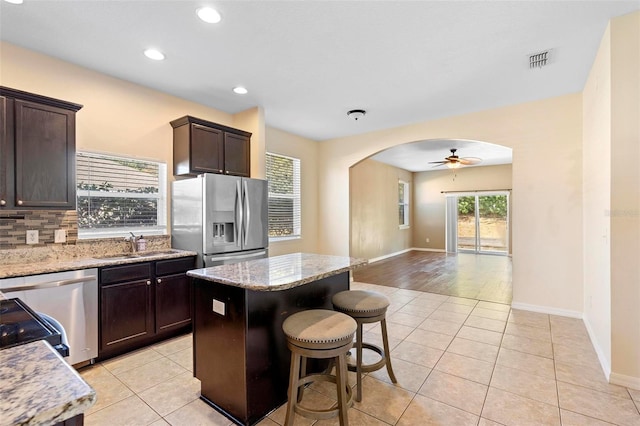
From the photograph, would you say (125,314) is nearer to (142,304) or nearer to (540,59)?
(142,304)

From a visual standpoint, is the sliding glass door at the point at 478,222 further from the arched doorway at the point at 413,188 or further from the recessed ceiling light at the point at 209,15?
the recessed ceiling light at the point at 209,15

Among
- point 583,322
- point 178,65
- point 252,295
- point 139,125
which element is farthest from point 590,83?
point 139,125

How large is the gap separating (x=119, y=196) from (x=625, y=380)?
484 cm

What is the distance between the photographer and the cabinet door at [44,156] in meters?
2.42

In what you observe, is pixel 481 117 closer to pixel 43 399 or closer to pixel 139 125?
pixel 139 125

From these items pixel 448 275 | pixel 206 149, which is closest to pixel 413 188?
pixel 448 275

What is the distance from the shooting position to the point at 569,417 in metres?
1.91

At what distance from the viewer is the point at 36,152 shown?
8.18 ft

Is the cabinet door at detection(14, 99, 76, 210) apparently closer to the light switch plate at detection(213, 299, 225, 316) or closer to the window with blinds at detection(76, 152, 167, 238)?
the window with blinds at detection(76, 152, 167, 238)

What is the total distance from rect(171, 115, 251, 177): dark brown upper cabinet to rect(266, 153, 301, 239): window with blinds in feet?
3.69

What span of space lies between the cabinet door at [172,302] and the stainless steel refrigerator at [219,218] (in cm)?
29

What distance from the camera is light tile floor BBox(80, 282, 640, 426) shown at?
1924 millimetres

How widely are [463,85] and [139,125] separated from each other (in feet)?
12.3

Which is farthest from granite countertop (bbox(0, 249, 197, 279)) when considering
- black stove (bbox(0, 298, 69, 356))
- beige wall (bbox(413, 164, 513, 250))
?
beige wall (bbox(413, 164, 513, 250))
